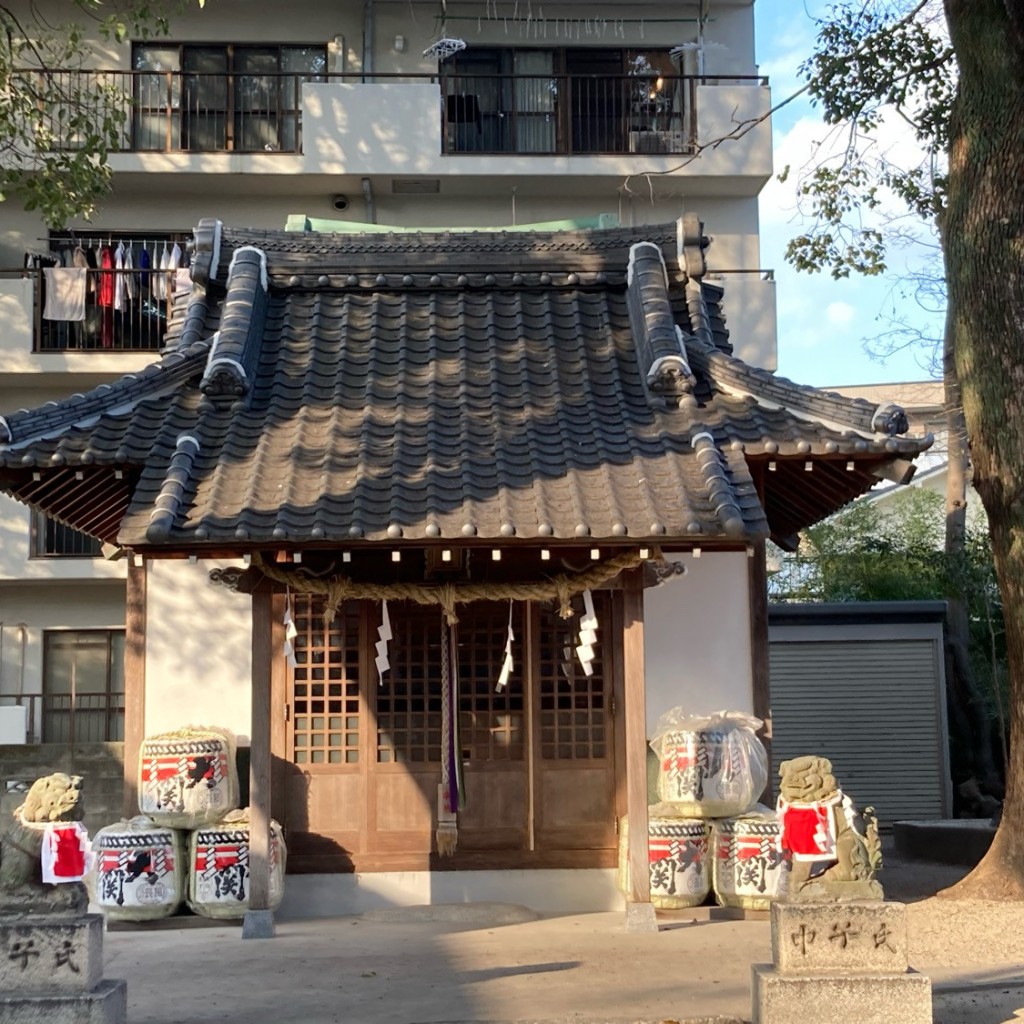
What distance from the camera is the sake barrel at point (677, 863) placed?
10.3m

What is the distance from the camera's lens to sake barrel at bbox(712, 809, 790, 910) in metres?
10.2

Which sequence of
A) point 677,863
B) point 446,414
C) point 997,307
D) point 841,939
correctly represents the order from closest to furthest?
point 841,939
point 677,863
point 446,414
point 997,307

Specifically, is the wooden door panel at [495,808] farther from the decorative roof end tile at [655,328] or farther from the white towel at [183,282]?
the white towel at [183,282]

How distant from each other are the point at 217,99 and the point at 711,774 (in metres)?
16.0

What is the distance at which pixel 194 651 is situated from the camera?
11.4m

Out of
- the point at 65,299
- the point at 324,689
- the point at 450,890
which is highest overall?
the point at 65,299

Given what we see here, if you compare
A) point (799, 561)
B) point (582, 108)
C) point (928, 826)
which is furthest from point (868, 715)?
point (582, 108)

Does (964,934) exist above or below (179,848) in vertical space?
below

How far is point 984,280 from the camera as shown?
11.2 meters

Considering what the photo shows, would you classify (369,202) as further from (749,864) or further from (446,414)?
(749,864)

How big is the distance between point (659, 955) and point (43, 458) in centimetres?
537

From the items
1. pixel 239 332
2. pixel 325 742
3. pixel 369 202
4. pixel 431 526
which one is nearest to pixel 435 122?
pixel 369 202

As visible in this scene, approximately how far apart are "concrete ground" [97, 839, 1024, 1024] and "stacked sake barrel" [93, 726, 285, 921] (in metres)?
0.23

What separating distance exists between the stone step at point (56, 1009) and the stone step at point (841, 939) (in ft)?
11.1
